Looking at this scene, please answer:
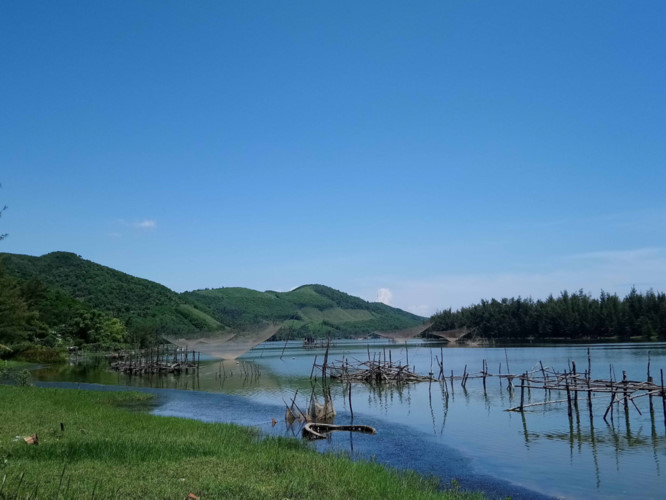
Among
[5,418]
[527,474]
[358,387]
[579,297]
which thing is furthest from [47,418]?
[579,297]

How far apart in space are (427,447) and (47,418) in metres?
10.3

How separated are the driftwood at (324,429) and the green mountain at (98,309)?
926 cm

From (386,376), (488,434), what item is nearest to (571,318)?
(386,376)

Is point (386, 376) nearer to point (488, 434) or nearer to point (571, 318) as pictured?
point (488, 434)

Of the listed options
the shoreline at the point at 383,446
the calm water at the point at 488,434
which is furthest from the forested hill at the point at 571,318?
the shoreline at the point at 383,446

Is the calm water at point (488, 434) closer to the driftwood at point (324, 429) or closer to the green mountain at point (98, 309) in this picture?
the driftwood at point (324, 429)

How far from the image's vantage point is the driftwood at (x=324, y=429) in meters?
16.4

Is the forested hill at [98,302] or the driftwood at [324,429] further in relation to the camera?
the forested hill at [98,302]

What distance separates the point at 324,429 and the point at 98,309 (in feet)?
260

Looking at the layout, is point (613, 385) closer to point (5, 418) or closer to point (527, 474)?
point (527, 474)

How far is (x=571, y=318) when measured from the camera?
267 ft

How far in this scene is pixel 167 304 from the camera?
123438 millimetres

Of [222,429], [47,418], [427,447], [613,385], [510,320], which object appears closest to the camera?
[47,418]

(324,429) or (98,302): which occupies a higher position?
(98,302)
